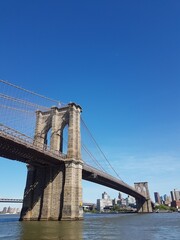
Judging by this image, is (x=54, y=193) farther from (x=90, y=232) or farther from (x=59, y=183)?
(x=90, y=232)

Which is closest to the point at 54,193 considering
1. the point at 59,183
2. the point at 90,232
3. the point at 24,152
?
the point at 59,183

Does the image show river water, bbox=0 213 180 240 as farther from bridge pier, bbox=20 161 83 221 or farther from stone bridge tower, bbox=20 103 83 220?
stone bridge tower, bbox=20 103 83 220

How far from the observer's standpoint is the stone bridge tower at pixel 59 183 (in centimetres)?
3955

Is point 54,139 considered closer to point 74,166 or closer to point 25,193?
point 74,166

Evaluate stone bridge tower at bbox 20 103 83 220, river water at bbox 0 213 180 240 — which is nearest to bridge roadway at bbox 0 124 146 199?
stone bridge tower at bbox 20 103 83 220

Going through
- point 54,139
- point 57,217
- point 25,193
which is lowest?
point 57,217

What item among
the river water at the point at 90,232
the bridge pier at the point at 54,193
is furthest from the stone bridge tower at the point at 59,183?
the river water at the point at 90,232

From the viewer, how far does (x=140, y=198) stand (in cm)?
10956

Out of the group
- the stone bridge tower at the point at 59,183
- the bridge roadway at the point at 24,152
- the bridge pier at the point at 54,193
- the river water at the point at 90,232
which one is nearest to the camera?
the river water at the point at 90,232

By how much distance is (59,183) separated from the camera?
41594mm

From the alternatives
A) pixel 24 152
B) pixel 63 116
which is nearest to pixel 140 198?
pixel 63 116

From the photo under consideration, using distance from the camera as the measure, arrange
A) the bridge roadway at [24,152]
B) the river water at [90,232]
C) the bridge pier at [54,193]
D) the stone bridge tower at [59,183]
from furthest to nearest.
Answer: the stone bridge tower at [59,183] < the bridge pier at [54,193] < the bridge roadway at [24,152] < the river water at [90,232]

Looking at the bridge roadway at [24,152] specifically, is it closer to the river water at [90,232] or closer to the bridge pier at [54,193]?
the bridge pier at [54,193]

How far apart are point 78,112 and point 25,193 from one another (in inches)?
685
